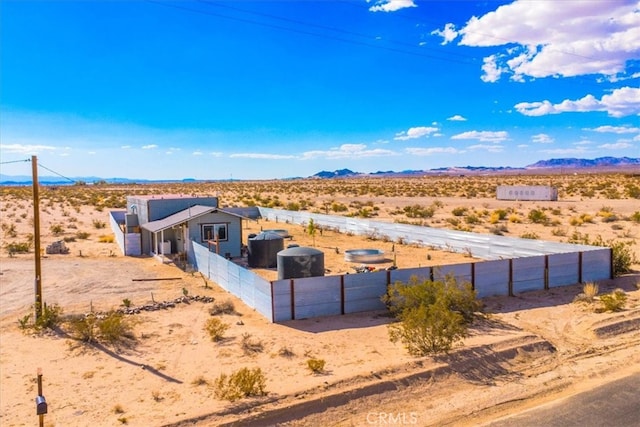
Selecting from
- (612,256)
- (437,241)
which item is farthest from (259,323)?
(437,241)

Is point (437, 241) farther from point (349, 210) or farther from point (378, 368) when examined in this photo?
point (349, 210)

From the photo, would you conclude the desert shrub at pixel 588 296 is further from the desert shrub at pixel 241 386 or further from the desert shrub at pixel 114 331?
the desert shrub at pixel 114 331

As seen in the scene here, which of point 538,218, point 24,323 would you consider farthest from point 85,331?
point 538,218

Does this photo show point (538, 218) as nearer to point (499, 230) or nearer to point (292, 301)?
point (499, 230)

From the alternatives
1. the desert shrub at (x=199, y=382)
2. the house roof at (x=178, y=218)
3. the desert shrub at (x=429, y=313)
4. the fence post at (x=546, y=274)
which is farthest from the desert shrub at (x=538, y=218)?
the desert shrub at (x=199, y=382)

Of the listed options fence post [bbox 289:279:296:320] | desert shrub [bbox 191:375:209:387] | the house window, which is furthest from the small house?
desert shrub [bbox 191:375:209:387]
